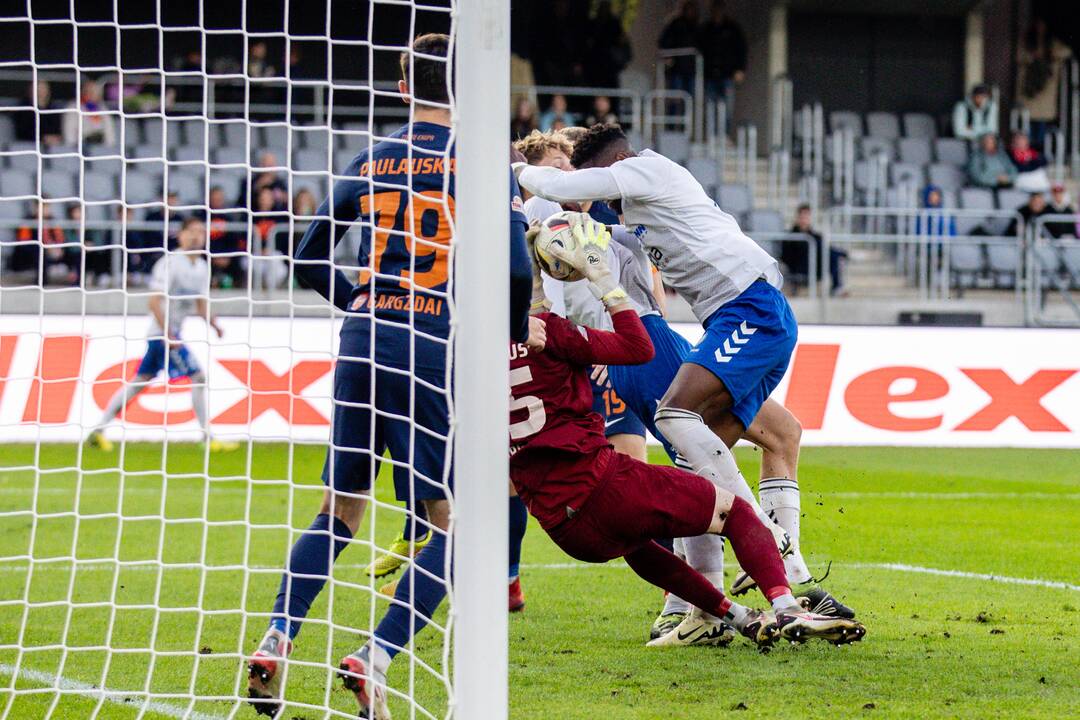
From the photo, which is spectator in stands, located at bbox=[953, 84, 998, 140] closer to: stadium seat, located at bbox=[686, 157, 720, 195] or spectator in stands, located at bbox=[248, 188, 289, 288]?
stadium seat, located at bbox=[686, 157, 720, 195]

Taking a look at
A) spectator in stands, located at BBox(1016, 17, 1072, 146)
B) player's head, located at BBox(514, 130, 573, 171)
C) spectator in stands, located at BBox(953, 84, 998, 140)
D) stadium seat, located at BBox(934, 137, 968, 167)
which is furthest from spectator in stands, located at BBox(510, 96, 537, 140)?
player's head, located at BBox(514, 130, 573, 171)

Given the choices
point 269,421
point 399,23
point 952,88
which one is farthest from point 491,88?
point 952,88

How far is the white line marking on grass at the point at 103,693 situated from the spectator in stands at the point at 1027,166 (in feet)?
57.2

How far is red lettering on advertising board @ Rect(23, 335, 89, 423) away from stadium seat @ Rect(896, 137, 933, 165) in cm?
1312

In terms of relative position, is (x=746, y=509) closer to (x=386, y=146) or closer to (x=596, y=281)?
(x=596, y=281)

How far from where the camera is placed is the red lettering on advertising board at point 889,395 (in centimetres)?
1238

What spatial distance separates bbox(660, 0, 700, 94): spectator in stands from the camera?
20.9m

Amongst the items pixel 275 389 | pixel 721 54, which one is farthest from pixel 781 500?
pixel 721 54

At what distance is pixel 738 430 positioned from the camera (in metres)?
5.49

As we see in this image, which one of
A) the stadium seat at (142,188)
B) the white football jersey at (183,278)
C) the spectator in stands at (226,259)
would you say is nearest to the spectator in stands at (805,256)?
the spectator in stands at (226,259)

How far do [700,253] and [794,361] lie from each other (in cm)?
744

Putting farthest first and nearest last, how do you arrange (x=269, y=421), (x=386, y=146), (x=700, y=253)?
(x=269, y=421) < (x=700, y=253) < (x=386, y=146)

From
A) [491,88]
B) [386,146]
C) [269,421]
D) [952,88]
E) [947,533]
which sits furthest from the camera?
[952,88]

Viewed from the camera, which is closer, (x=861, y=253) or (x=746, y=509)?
(x=746, y=509)
